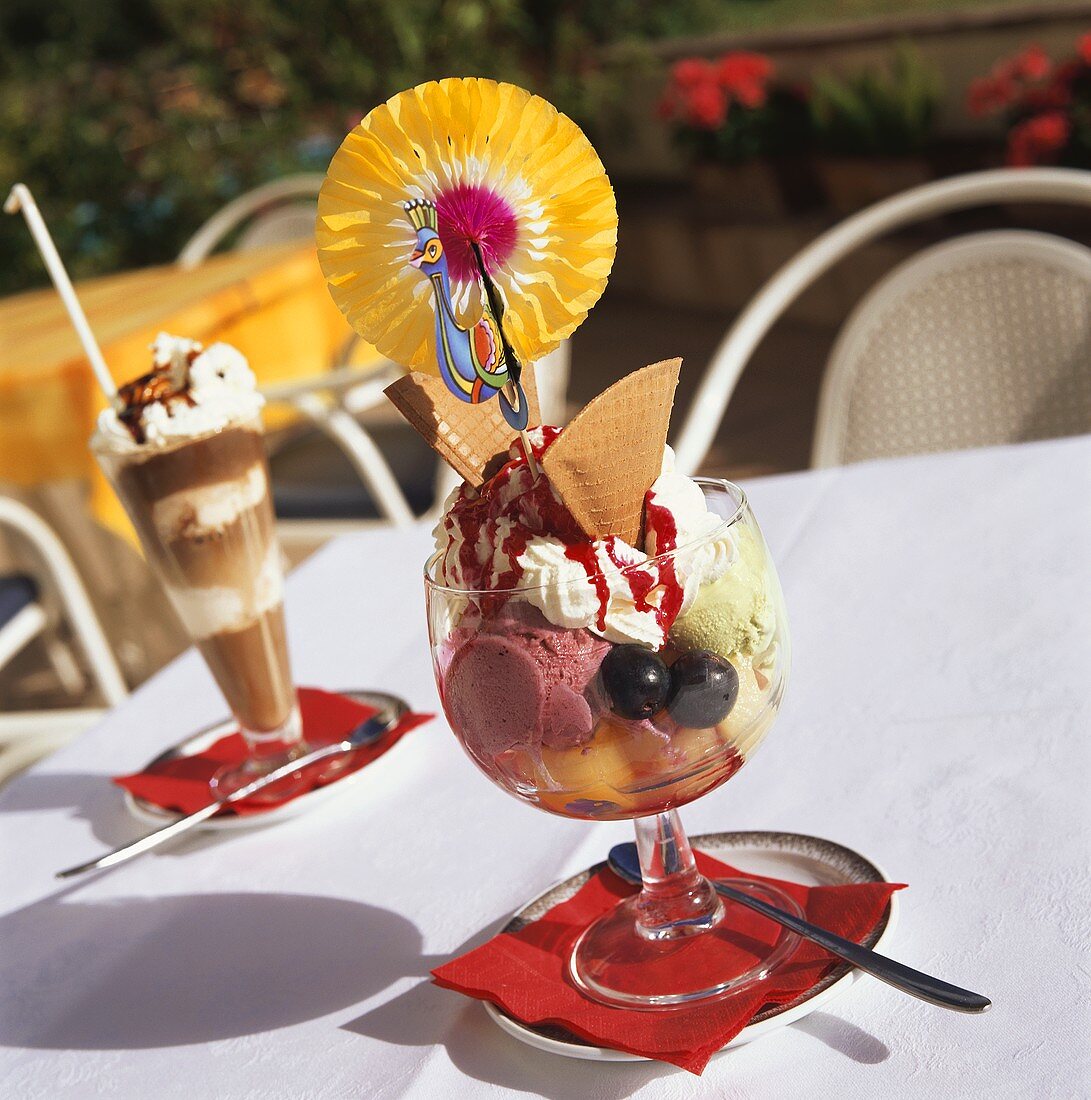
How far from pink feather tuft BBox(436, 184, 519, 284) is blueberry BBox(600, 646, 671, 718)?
7.4 inches

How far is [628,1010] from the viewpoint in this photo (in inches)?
24.3

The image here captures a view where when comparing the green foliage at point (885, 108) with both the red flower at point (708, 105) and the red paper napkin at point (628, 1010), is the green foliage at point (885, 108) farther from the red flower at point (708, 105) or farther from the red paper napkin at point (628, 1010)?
the red paper napkin at point (628, 1010)

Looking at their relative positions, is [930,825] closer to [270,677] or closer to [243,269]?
[270,677]

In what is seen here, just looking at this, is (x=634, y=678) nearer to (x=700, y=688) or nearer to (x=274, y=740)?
(x=700, y=688)

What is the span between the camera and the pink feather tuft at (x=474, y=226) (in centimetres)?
60

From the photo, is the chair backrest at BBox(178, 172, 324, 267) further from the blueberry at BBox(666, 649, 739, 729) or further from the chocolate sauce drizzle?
the blueberry at BBox(666, 649, 739, 729)

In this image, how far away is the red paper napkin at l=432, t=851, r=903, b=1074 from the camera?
0.58 meters

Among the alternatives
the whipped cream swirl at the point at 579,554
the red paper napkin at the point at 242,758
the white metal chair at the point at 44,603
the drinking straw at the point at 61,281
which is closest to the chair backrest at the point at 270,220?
the white metal chair at the point at 44,603

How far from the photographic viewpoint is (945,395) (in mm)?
1705

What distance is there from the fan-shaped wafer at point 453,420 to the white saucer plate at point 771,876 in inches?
9.2

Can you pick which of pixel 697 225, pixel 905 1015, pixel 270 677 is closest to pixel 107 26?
pixel 697 225

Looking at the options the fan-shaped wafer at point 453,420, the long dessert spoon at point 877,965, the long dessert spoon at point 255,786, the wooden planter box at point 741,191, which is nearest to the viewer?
the long dessert spoon at point 877,965

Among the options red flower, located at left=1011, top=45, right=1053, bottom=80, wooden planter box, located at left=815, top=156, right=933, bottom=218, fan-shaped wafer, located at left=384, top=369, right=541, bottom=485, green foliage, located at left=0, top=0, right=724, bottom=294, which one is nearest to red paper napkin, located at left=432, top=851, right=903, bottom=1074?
fan-shaped wafer, located at left=384, top=369, right=541, bottom=485

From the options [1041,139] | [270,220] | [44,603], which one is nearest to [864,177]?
[1041,139]
